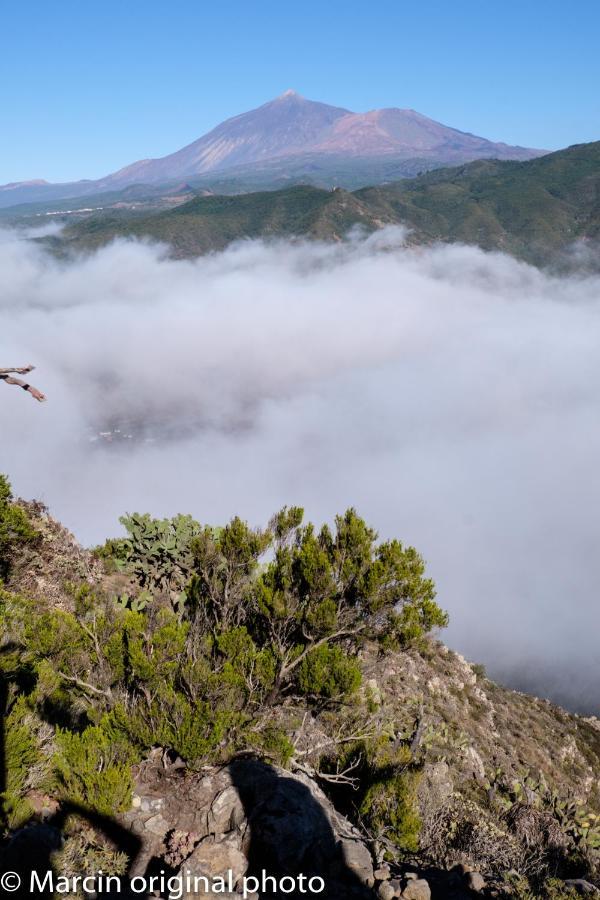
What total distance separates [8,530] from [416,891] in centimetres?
1134

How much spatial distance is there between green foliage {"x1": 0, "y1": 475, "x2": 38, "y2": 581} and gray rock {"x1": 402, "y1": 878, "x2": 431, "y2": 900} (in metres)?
10.8

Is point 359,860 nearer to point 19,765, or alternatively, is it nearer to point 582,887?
point 19,765

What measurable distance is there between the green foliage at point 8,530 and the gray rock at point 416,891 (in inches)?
427

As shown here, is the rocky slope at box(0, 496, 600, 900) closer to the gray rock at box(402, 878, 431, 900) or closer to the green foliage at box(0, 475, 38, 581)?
the gray rock at box(402, 878, 431, 900)

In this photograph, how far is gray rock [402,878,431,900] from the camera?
20.7 ft

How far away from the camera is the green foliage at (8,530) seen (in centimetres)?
1265

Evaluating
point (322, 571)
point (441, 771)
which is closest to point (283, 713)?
point (322, 571)

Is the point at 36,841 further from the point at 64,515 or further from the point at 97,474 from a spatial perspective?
the point at 97,474

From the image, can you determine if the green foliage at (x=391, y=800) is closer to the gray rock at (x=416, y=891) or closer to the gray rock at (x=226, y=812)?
the gray rock at (x=416, y=891)

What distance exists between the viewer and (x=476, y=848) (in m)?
9.72

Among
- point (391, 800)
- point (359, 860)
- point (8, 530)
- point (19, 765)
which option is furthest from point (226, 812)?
point (8, 530)

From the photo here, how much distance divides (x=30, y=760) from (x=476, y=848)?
27.0 feet

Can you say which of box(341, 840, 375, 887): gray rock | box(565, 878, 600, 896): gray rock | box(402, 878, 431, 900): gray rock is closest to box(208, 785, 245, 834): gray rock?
box(341, 840, 375, 887): gray rock

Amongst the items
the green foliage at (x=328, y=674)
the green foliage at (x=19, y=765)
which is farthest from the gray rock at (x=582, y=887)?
the green foliage at (x=19, y=765)
